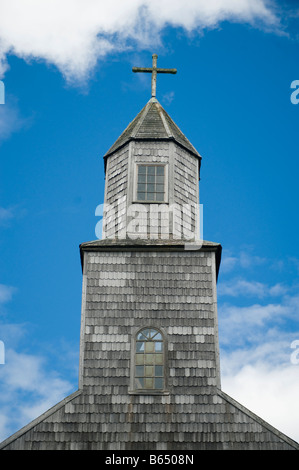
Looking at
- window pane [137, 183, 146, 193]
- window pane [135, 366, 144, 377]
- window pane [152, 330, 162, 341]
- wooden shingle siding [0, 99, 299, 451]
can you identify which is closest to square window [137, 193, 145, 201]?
window pane [137, 183, 146, 193]

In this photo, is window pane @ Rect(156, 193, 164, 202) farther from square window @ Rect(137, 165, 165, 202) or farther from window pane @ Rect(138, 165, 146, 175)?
window pane @ Rect(138, 165, 146, 175)

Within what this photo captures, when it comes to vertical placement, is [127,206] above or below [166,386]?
above

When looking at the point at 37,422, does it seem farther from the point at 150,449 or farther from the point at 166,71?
the point at 166,71

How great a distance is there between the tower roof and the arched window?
642 centimetres

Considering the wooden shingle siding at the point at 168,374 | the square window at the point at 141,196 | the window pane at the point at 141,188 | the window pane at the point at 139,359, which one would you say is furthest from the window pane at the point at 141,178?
the window pane at the point at 139,359

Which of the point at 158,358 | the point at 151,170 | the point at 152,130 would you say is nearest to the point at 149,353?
the point at 158,358

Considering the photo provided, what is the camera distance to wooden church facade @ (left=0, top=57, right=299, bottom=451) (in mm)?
15031

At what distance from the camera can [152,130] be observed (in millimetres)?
20453

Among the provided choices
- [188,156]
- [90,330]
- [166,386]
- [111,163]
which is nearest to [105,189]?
[111,163]

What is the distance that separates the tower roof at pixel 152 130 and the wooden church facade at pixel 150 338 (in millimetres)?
524

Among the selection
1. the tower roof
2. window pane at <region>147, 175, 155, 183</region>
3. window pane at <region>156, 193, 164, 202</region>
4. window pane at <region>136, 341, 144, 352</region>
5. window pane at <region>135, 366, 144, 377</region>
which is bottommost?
window pane at <region>135, 366, 144, 377</region>

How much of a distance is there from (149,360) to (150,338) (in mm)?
564

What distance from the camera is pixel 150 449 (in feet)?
48.6

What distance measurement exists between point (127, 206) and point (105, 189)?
4.82 ft
